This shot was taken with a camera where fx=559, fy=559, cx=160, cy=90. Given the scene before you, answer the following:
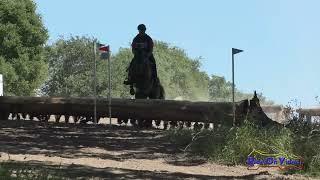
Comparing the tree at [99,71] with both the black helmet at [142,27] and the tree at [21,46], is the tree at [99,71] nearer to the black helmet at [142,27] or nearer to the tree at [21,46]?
the tree at [21,46]

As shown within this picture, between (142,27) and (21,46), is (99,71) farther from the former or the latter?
(142,27)

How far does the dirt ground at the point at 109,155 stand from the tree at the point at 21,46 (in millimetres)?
29240

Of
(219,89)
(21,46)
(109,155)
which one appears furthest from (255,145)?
(219,89)

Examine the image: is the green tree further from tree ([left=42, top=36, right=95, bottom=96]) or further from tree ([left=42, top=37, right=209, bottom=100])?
tree ([left=42, top=36, right=95, bottom=96])

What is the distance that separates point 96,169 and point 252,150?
9.74 ft

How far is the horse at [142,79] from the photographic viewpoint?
15.6 metres

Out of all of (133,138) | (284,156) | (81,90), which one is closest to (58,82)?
(81,90)

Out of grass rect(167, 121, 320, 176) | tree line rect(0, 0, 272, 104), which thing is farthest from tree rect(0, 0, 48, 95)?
grass rect(167, 121, 320, 176)

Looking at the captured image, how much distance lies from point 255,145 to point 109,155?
239cm

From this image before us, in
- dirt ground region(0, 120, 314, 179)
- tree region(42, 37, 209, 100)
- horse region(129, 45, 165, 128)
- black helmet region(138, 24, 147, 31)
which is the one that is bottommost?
dirt ground region(0, 120, 314, 179)

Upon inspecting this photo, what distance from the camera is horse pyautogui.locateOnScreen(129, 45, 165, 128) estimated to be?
51.3ft

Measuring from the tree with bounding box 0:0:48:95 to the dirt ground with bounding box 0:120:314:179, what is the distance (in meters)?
29.2

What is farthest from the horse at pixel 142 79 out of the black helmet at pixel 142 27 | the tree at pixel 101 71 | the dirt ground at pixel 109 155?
the tree at pixel 101 71

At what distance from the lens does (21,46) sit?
42562 millimetres
